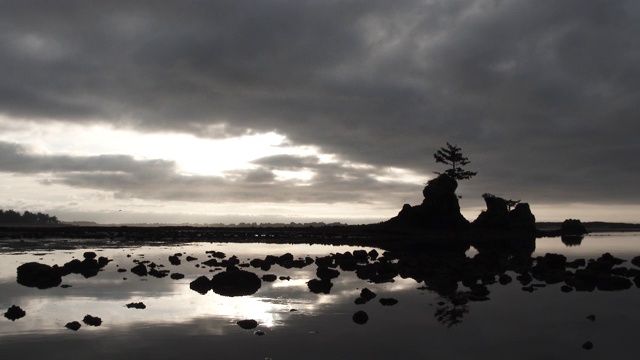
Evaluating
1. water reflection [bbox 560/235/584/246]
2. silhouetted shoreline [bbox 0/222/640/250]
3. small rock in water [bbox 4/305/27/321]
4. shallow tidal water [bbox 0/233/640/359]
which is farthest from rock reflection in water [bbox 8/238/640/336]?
water reflection [bbox 560/235/584/246]

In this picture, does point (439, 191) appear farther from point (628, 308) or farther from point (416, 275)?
point (628, 308)

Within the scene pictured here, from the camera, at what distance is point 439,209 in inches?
4006

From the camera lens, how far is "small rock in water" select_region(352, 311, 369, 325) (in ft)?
59.2

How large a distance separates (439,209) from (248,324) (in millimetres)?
89267

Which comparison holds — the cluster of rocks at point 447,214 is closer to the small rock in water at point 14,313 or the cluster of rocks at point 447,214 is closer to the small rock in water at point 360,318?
the small rock in water at point 360,318

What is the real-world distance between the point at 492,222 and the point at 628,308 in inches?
3656

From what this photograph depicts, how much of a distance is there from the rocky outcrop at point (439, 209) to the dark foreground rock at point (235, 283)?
79.6 meters

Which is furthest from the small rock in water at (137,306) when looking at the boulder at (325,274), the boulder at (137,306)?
the boulder at (325,274)

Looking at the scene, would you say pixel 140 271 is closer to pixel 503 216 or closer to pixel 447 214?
pixel 447 214

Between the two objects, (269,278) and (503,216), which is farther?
(503,216)

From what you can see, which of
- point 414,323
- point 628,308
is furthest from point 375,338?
point 628,308

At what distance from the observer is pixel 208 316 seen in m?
18.7

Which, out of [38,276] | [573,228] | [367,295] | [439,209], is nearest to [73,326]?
[367,295]

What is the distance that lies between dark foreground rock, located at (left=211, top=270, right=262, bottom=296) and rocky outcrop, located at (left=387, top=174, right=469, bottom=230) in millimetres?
79616
